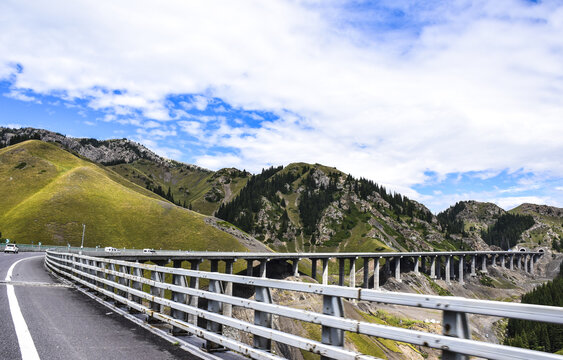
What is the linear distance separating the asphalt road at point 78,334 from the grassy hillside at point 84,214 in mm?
101727

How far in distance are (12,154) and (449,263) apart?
204 meters

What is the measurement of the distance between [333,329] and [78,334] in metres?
7.31

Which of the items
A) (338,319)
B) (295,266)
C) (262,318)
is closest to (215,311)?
(262,318)

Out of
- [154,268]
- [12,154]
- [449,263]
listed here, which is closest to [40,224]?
[12,154]

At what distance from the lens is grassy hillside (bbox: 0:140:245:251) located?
105062 mm

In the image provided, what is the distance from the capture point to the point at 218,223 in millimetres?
144125

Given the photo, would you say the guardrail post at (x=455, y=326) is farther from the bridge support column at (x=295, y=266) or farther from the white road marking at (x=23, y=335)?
the bridge support column at (x=295, y=266)

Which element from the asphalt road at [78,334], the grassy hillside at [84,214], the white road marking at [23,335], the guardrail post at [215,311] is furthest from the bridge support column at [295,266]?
the guardrail post at [215,311]

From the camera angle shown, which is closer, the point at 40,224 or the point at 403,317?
the point at 403,317

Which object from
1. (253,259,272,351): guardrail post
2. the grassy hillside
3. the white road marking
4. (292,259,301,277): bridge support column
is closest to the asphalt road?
the white road marking

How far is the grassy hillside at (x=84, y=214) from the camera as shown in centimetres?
10506

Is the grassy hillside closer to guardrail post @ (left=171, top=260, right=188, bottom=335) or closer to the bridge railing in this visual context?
guardrail post @ (left=171, top=260, right=188, bottom=335)

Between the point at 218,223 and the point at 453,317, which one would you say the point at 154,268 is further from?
the point at 218,223

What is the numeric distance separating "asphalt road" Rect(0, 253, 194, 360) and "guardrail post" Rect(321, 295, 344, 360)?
3.55 m
